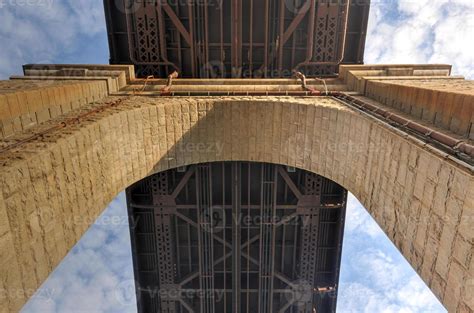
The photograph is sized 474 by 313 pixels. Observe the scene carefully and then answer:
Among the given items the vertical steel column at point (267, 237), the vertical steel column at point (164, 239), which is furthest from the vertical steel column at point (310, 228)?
the vertical steel column at point (164, 239)

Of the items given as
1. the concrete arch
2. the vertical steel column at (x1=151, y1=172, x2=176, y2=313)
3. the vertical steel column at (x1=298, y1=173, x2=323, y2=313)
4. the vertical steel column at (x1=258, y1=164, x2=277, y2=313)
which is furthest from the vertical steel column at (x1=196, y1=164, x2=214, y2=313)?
the vertical steel column at (x1=298, y1=173, x2=323, y2=313)

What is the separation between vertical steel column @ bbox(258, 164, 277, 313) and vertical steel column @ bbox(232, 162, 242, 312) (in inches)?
35.4

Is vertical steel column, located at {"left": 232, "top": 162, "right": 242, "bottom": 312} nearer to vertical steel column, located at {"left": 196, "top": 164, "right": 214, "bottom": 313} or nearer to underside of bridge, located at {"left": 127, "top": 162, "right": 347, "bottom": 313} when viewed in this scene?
underside of bridge, located at {"left": 127, "top": 162, "right": 347, "bottom": 313}

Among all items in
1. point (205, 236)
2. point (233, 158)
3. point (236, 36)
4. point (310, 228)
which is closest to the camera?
point (233, 158)

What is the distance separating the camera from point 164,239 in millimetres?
13453

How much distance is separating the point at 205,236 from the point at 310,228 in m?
4.21

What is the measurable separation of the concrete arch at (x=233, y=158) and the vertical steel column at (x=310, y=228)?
9.75ft

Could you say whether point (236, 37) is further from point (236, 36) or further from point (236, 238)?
point (236, 238)

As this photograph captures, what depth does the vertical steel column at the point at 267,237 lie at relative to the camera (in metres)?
12.7

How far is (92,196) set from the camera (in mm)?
7109

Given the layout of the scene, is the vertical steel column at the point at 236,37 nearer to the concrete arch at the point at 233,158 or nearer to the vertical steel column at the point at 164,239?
the concrete arch at the point at 233,158

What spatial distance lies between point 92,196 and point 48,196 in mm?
1598

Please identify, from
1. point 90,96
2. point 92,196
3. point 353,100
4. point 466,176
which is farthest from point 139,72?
point 466,176

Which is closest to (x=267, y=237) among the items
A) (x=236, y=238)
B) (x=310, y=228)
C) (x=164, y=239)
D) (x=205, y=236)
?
(x=236, y=238)
